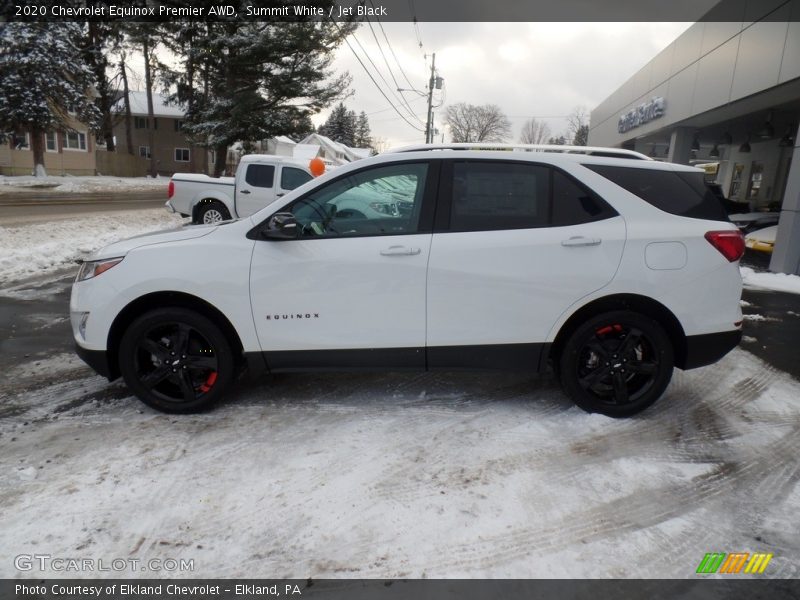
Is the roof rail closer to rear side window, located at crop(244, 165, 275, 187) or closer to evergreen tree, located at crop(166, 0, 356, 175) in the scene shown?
rear side window, located at crop(244, 165, 275, 187)

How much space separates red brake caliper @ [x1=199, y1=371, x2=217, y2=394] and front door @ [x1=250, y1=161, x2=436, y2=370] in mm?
413

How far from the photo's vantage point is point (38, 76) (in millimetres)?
30672

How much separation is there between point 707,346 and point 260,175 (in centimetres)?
1151

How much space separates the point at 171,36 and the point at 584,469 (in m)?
34.3

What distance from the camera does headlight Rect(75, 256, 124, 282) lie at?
12.3 ft

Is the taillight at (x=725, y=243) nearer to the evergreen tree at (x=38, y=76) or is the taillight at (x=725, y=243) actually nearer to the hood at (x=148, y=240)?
the hood at (x=148, y=240)

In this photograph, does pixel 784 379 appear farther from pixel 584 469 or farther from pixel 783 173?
pixel 783 173

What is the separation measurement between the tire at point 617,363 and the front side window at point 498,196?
0.85 meters

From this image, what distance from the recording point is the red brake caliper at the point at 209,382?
3.81m

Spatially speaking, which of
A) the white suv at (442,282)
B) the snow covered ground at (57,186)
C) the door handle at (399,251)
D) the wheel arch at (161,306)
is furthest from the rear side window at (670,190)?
the snow covered ground at (57,186)

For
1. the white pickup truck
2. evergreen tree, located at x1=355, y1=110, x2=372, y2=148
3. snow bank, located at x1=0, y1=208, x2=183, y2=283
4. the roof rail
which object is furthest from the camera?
evergreen tree, located at x1=355, y1=110, x2=372, y2=148

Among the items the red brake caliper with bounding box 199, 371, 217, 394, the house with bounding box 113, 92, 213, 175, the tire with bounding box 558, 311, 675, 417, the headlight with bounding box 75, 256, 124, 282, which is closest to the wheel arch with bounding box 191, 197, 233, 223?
the headlight with bounding box 75, 256, 124, 282

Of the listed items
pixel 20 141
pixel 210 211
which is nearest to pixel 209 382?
pixel 210 211

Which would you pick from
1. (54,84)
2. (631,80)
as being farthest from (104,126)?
(631,80)
